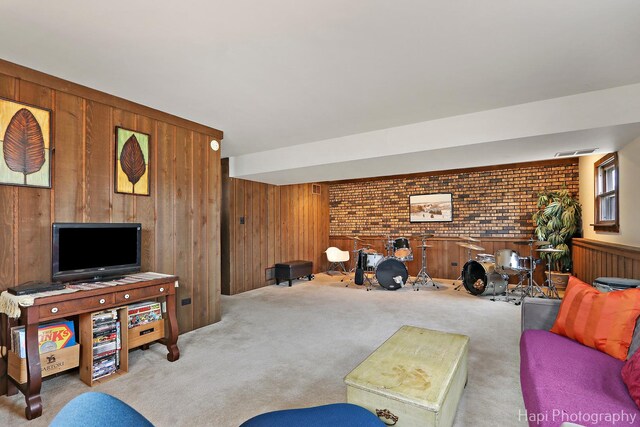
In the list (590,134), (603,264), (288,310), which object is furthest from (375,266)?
(590,134)

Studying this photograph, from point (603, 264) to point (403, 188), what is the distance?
4266 mm

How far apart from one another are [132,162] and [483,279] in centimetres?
538

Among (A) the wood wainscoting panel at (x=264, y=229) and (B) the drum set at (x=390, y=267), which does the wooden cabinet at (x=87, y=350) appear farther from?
(B) the drum set at (x=390, y=267)

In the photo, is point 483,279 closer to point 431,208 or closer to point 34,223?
point 431,208

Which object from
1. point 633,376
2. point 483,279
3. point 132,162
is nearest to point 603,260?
point 483,279

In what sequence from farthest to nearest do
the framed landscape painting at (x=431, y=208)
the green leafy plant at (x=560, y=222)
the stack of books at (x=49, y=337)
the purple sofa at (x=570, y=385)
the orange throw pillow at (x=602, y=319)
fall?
the framed landscape painting at (x=431, y=208)
the green leafy plant at (x=560, y=222)
the stack of books at (x=49, y=337)
the orange throw pillow at (x=602, y=319)
the purple sofa at (x=570, y=385)

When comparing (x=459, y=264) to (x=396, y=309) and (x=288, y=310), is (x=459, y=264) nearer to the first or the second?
(x=396, y=309)

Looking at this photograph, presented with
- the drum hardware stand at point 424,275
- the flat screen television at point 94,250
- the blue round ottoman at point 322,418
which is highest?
the flat screen television at point 94,250

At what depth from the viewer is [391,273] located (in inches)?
234

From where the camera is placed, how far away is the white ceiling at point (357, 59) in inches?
76.2

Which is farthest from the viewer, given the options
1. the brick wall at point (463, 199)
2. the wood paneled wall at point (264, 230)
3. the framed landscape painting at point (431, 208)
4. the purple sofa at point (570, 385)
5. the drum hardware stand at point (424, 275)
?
the framed landscape painting at point (431, 208)

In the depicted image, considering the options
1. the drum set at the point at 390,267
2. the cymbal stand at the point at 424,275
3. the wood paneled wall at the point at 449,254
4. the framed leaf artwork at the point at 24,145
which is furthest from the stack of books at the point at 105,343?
the wood paneled wall at the point at 449,254

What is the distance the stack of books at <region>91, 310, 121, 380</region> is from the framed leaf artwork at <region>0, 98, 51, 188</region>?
47.6 inches

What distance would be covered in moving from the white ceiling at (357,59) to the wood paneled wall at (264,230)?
7.18 feet
